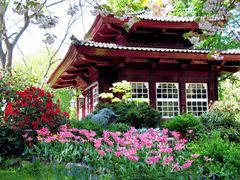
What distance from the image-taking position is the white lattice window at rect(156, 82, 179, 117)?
46.6 ft

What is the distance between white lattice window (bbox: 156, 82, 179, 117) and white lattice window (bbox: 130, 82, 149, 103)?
1.56 feet

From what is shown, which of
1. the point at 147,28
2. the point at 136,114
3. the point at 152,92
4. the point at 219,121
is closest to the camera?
the point at 136,114

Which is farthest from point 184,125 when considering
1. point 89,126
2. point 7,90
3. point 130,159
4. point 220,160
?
point 130,159

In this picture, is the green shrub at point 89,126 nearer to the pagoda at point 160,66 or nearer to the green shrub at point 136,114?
the green shrub at point 136,114

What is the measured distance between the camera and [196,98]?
48.0 ft

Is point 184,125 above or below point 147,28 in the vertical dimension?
below

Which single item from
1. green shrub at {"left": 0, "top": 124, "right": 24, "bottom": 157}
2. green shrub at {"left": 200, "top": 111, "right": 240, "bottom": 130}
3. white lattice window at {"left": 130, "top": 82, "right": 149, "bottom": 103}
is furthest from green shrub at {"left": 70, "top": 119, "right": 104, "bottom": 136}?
white lattice window at {"left": 130, "top": 82, "right": 149, "bottom": 103}

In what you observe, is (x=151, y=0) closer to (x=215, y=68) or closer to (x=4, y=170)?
(x=4, y=170)

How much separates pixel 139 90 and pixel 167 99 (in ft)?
3.88

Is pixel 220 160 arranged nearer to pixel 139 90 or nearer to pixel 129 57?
pixel 129 57

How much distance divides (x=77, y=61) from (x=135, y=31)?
2834 mm

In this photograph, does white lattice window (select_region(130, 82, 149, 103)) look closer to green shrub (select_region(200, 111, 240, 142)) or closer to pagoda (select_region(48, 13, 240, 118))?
pagoda (select_region(48, 13, 240, 118))

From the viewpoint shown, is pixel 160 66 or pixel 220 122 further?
pixel 160 66

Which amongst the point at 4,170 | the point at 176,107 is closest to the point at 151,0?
the point at 4,170
